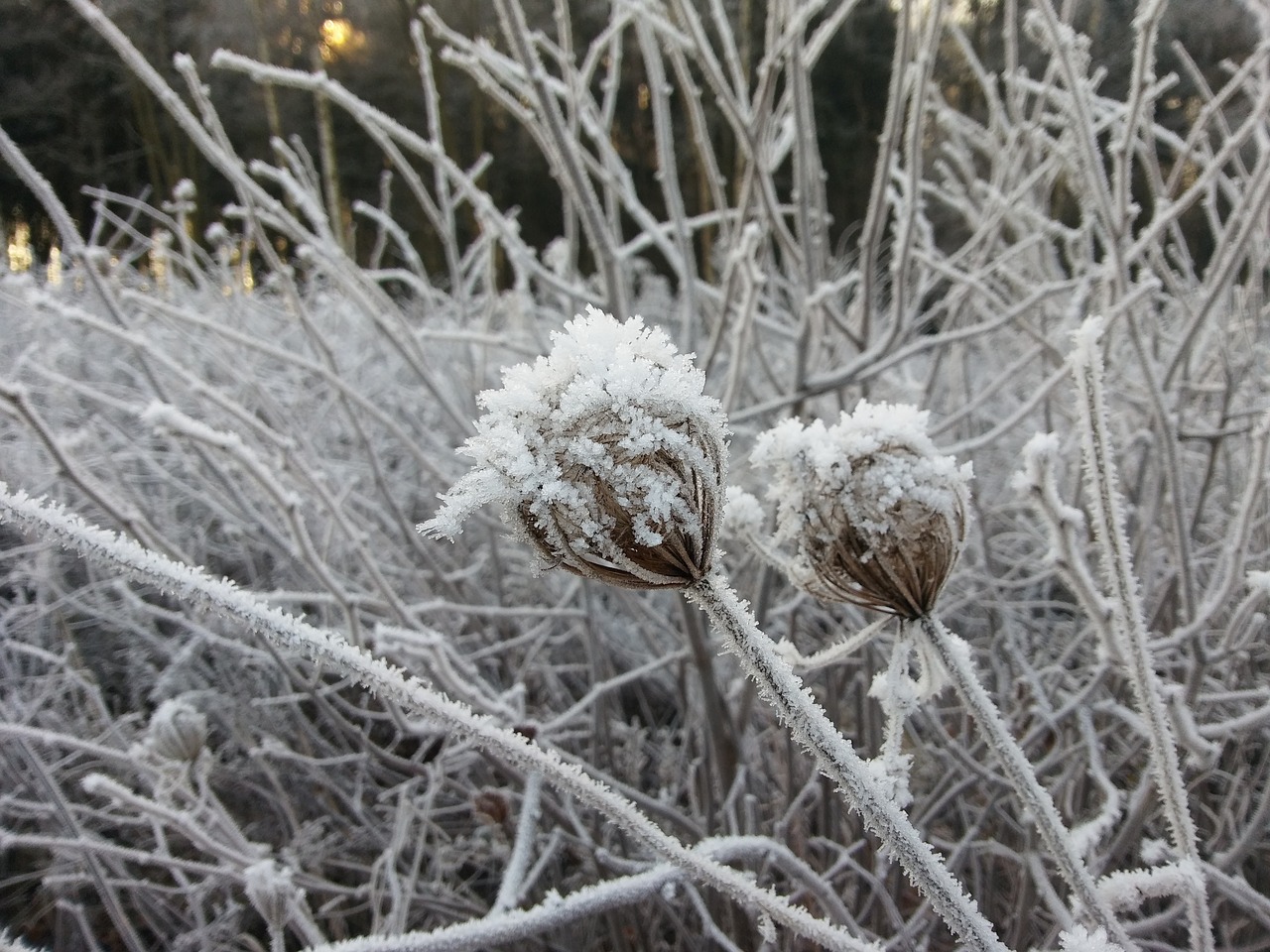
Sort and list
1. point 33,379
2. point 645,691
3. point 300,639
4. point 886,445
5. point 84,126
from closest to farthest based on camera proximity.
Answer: point 300,639 < point 886,445 < point 645,691 < point 33,379 < point 84,126

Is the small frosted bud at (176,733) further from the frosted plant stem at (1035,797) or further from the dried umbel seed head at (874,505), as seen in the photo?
the frosted plant stem at (1035,797)

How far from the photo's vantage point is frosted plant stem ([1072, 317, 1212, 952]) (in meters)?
0.51

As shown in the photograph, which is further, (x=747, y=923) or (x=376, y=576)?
(x=747, y=923)

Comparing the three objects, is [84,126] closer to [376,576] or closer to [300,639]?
[376,576]

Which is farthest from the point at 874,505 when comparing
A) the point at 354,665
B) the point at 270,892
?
the point at 270,892

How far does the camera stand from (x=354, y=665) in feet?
1.32

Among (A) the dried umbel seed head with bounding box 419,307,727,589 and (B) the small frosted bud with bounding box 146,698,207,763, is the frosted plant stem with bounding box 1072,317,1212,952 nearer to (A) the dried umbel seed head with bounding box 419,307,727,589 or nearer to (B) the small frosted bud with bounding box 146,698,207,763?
(A) the dried umbel seed head with bounding box 419,307,727,589

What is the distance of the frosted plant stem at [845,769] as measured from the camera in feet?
1.33

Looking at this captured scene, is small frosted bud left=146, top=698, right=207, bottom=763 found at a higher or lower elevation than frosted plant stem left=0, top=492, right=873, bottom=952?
lower

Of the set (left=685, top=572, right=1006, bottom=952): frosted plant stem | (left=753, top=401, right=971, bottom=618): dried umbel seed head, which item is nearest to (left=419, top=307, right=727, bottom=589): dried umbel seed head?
(left=685, top=572, right=1006, bottom=952): frosted plant stem

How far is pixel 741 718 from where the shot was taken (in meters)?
1.29

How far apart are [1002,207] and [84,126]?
8.56m

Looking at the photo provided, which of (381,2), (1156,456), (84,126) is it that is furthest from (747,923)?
(84,126)

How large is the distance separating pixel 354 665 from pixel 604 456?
0.15 m
